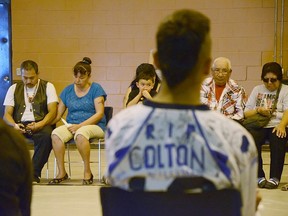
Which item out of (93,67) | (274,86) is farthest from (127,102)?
(93,67)

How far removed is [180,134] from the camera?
4.36 feet

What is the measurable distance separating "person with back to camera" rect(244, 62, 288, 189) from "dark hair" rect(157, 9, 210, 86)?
3.64 metres

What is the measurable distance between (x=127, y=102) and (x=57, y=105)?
66 centimetres

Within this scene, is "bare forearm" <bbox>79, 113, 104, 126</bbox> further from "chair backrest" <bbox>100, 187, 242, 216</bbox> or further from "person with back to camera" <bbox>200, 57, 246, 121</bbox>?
"chair backrest" <bbox>100, 187, 242, 216</bbox>

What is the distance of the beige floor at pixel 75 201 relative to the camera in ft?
13.0

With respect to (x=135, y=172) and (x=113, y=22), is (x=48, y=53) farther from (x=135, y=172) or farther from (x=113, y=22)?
(x=135, y=172)

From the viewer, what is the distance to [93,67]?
23.4 ft

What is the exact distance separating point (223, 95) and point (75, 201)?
1540mm

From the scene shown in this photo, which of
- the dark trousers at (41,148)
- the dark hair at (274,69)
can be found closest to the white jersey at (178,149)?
the dark hair at (274,69)

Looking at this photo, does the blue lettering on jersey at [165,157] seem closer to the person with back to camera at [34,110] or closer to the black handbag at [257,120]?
the black handbag at [257,120]

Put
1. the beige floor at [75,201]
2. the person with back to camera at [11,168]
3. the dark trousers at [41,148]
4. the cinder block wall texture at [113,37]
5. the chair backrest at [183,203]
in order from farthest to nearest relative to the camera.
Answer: the cinder block wall texture at [113,37]
the dark trousers at [41,148]
the beige floor at [75,201]
the person with back to camera at [11,168]
the chair backrest at [183,203]

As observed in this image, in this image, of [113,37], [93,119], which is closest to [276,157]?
[93,119]

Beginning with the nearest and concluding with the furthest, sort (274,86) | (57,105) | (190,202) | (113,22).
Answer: (190,202), (274,86), (57,105), (113,22)

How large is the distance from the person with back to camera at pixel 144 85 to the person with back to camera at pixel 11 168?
11.5 feet
